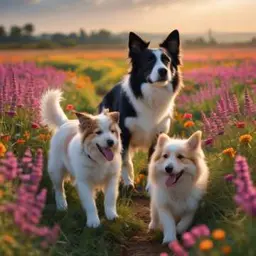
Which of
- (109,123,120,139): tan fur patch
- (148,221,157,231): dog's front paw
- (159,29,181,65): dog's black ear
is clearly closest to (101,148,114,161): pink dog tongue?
(109,123,120,139): tan fur patch

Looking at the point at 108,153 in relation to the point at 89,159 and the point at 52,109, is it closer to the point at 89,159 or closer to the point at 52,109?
the point at 89,159

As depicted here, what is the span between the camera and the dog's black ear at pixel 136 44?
22.5 feet

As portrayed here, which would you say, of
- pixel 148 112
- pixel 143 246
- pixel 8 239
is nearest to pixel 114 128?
pixel 143 246

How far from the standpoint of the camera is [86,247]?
4762 mm

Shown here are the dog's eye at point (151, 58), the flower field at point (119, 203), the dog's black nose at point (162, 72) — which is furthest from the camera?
the dog's eye at point (151, 58)

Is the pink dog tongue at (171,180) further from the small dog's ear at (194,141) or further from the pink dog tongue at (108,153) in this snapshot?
the pink dog tongue at (108,153)

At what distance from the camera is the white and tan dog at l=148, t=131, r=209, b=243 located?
4.88 meters

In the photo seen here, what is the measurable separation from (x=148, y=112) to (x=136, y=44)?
0.92m

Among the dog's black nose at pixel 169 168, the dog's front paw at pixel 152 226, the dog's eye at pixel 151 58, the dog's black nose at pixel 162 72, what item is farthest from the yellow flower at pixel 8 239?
the dog's eye at pixel 151 58

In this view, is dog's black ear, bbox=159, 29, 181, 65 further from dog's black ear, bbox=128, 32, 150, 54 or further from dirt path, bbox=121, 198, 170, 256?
dirt path, bbox=121, 198, 170, 256

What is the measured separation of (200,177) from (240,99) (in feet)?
17.7

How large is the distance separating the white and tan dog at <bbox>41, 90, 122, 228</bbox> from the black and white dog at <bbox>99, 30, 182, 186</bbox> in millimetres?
1230

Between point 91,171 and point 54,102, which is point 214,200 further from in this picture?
point 54,102

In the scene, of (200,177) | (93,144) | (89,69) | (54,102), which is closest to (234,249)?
(200,177)
